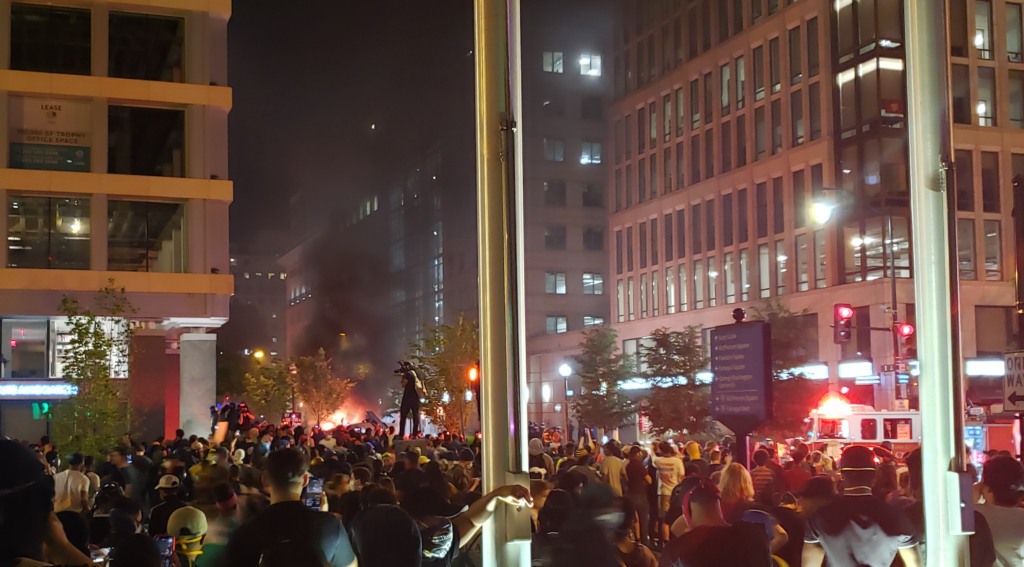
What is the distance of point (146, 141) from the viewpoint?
38.8 meters

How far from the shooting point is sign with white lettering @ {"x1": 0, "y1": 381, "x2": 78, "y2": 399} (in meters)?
39.2

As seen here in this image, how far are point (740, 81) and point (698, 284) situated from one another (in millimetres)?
13269

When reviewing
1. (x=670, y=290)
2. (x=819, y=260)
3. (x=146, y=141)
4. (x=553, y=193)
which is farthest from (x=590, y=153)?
(x=146, y=141)

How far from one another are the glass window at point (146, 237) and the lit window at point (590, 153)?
2165 inches

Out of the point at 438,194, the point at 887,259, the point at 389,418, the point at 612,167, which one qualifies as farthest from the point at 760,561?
the point at 438,194

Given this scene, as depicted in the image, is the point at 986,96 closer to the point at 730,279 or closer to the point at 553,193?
the point at 730,279

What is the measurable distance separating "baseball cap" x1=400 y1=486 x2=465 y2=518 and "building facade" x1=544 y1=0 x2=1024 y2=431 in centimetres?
4191

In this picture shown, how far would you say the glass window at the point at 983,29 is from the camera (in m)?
55.7

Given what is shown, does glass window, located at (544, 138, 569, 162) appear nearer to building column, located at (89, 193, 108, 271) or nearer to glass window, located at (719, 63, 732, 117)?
glass window, located at (719, 63, 732, 117)

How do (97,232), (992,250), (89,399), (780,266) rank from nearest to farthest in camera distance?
(89,399) < (97,232) < (992,250) < (780,266)

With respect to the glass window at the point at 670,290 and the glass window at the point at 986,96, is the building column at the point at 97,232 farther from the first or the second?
the glass window at the point at 986,96

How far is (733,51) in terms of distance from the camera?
65.6 metres

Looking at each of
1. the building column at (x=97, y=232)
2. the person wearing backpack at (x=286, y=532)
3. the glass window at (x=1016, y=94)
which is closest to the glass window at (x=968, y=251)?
the glass window at (x=1016, y=94)

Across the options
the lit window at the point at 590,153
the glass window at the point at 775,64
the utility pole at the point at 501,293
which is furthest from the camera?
the lit window at the point at 590,153
